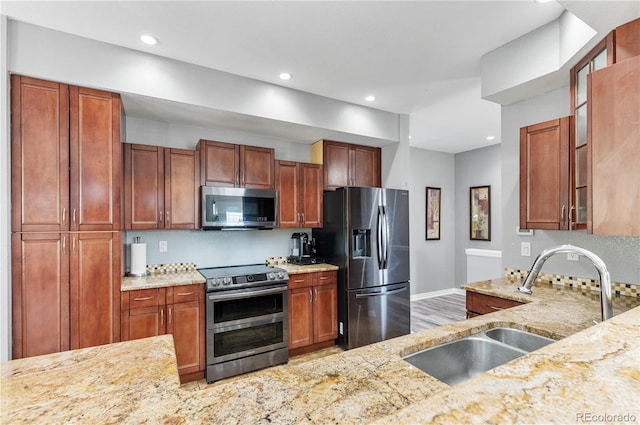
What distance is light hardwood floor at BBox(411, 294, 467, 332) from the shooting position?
4.39 m

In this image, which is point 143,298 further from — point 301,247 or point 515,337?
point 515,337

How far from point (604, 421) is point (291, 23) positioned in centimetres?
250

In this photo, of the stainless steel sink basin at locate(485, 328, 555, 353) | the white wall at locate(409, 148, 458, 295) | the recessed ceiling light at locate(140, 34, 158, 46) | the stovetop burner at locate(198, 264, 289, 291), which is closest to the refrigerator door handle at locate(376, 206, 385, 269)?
the stovetop burner at locate(198, 264, 289, 291)

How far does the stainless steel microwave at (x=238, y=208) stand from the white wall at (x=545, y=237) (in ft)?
7.68

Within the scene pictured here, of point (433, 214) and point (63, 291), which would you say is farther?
point (433, 214)

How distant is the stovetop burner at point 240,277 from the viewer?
9.15 feet

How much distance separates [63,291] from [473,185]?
6.19m

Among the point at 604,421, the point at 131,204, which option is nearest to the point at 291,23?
the point at 131,204

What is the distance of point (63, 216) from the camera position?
227 centimetres

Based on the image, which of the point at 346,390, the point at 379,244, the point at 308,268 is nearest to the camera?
the point at 346,390

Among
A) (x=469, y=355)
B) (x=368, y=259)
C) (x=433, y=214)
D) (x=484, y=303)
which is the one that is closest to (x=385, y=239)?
(x=368, y=259)

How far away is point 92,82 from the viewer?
7.70 ft

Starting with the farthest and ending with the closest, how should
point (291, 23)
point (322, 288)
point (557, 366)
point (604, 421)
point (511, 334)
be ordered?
point (322, 288) < point (291, 23) < point (511, 334) < point (557, 366) < point (604, 421)

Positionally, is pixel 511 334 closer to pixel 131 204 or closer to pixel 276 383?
pixel 276 383
